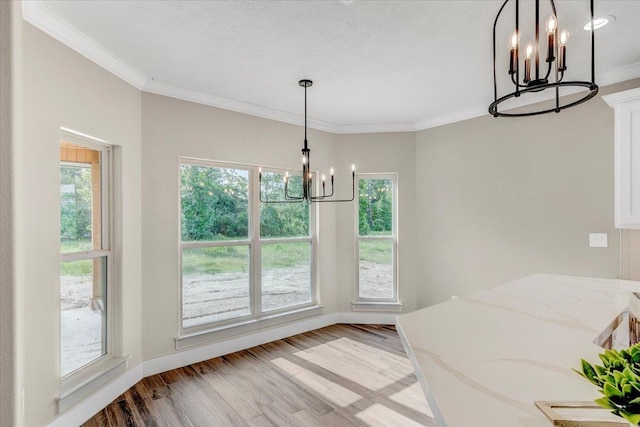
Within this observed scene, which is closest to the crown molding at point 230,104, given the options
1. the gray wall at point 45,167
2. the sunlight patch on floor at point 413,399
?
the gray wall at point 45,167

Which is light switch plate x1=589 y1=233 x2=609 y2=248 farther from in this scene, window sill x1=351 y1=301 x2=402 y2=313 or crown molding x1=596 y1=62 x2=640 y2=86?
window sill x1=351 y1=301 x2=402 y2=313

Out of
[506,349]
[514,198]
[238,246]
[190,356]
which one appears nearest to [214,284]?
[238,246]

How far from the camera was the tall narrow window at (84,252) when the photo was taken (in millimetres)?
2441

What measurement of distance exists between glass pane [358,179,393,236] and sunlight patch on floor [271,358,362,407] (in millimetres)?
2080

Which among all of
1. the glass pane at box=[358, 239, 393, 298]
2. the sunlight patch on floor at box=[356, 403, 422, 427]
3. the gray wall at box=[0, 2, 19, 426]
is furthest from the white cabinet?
the gray wall at box=[0, 2, 19, 426]

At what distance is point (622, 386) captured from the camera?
570mm

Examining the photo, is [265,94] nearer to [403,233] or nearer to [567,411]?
[403,233]

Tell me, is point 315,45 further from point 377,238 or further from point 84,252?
point 377,238

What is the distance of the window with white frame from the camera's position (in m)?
4.60

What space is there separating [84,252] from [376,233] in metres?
3.30

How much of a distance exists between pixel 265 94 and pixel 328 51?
110cm

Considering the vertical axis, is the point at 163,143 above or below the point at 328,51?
below

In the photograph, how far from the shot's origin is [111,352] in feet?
9.16

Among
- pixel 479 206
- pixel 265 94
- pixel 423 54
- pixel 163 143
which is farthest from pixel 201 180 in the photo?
pixel 479 206
